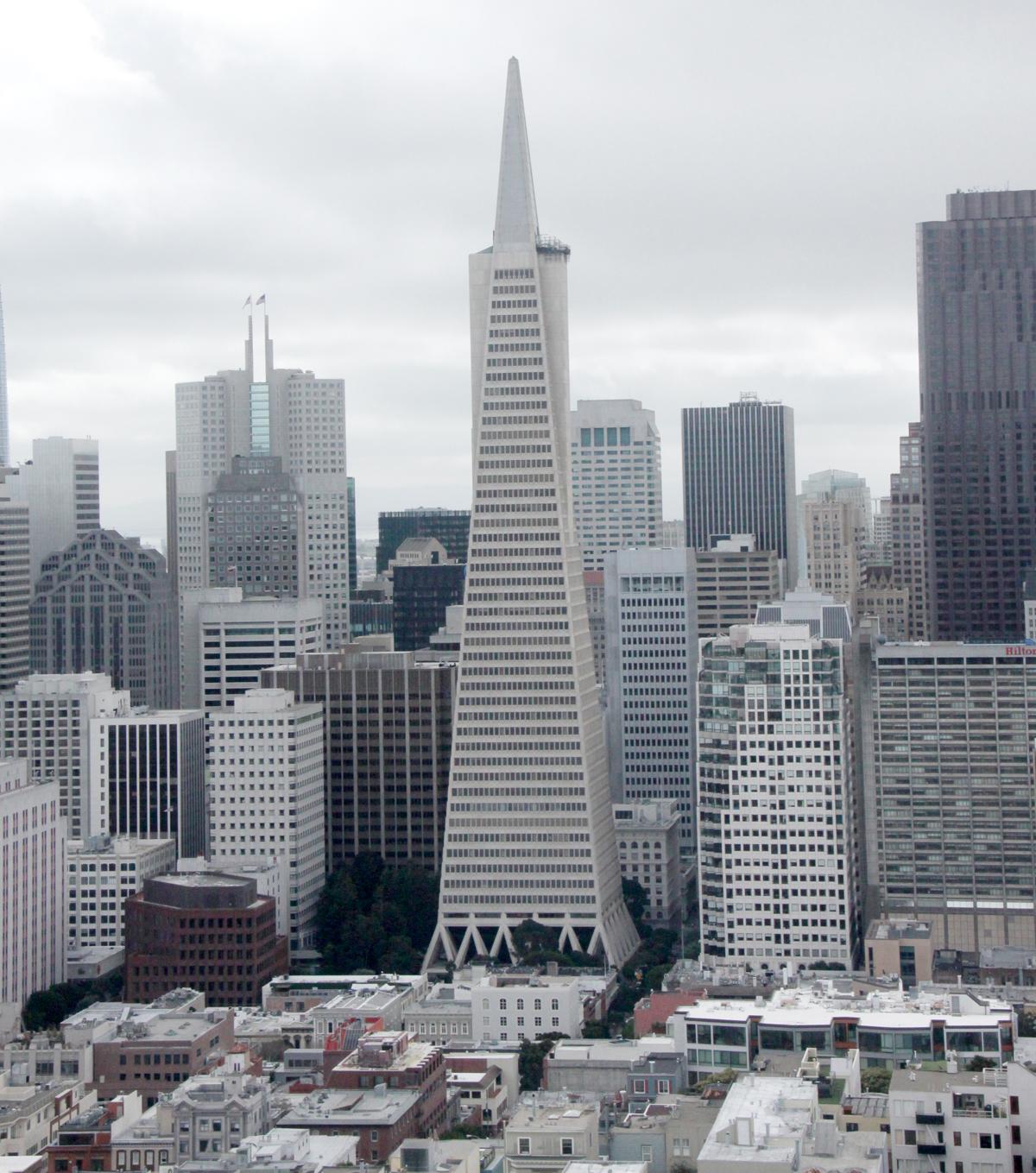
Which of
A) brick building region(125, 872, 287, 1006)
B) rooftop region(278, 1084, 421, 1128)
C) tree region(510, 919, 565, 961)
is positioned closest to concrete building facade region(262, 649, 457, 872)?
tree region(510, 919, 565, 961)

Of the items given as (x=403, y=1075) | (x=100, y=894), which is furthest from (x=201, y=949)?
(x=403, y=1075)

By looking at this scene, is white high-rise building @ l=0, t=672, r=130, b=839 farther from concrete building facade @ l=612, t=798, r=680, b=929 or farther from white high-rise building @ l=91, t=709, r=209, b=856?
concrete building facade @ l=612, t=798, r=680, b=929

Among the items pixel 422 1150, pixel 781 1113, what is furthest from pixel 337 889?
pixel 781 1113

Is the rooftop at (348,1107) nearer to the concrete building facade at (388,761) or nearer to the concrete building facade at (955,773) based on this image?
the concrete building facade at (955,773)

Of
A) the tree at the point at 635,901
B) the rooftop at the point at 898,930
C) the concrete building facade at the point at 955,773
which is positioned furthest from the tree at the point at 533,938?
the rooftop at the point at 898,930

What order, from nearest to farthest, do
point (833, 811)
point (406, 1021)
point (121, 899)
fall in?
point (406, 1021)
point (833, 811)
point (121, 899)

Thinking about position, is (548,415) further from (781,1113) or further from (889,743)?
(781,1113)
